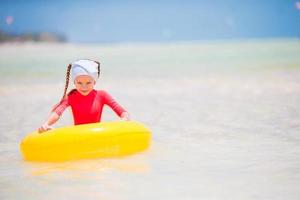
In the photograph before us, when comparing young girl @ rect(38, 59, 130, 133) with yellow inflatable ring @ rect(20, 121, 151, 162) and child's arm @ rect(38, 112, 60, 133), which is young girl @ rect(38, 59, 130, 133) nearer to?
child's arm @ rect(38, 112, 60, 133)

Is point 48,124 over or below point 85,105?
below

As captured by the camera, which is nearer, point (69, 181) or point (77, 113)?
point (69, 181)

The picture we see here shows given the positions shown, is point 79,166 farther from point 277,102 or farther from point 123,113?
point 277,102

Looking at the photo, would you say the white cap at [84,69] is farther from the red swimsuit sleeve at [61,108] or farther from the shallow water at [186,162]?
the shallow water at [186,162]

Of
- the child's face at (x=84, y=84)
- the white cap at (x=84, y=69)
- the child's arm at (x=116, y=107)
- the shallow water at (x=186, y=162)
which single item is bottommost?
the shallow water at (x=186, y=162)

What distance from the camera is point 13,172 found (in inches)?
158

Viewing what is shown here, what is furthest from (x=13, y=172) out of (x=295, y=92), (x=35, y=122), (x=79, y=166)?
(x=295, y=92)

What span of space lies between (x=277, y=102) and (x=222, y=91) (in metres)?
2.45

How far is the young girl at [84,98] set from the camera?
439 cm

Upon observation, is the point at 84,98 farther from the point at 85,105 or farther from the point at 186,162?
the point at 186,162

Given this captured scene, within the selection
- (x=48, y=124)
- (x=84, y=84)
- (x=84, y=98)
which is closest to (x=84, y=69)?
(x=84, y=84)

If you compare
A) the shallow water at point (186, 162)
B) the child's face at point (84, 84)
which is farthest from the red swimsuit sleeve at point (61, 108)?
the shallow water at point (186, 162)

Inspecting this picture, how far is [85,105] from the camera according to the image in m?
4.53

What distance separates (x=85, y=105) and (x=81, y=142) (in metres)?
0.43
